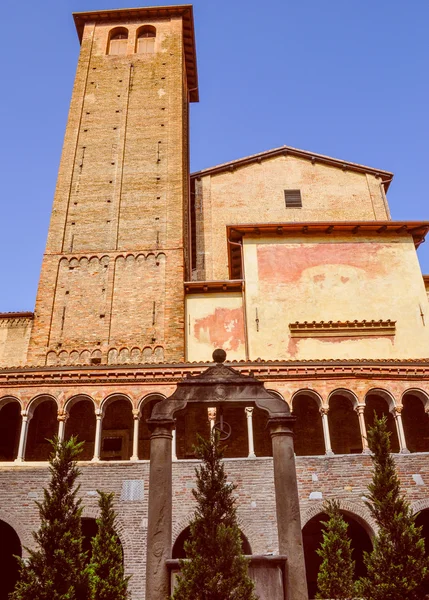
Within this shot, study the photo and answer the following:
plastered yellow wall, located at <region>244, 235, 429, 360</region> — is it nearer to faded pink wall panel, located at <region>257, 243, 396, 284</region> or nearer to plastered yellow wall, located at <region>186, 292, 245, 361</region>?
faded pink wall panel, located at <region>257, 243, 396, 284</region>

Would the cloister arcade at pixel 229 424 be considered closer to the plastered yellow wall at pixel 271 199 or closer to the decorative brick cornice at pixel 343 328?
the decorative brick cornice at pixel 343 328

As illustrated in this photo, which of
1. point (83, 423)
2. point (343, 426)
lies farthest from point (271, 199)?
point (83, 423)

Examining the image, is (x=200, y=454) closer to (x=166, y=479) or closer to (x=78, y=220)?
(x=166, y=479)

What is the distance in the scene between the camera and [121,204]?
27203 millimetres

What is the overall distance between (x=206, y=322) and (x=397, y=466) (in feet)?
31.9

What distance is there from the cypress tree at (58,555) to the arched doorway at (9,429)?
6.64 m

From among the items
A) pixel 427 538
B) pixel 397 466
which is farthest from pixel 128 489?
pixel 427 538

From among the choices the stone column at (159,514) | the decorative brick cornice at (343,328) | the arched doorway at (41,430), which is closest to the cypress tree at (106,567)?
the stone column at (159,514)

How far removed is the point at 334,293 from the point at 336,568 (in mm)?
11910

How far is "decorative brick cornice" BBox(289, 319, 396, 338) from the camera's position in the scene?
22484mm

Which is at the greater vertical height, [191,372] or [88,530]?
[191,372]

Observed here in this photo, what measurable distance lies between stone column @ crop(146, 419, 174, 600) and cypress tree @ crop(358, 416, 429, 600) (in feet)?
16.4

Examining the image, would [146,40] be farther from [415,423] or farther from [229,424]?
[415,423]

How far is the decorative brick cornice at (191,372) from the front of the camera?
18.2m
